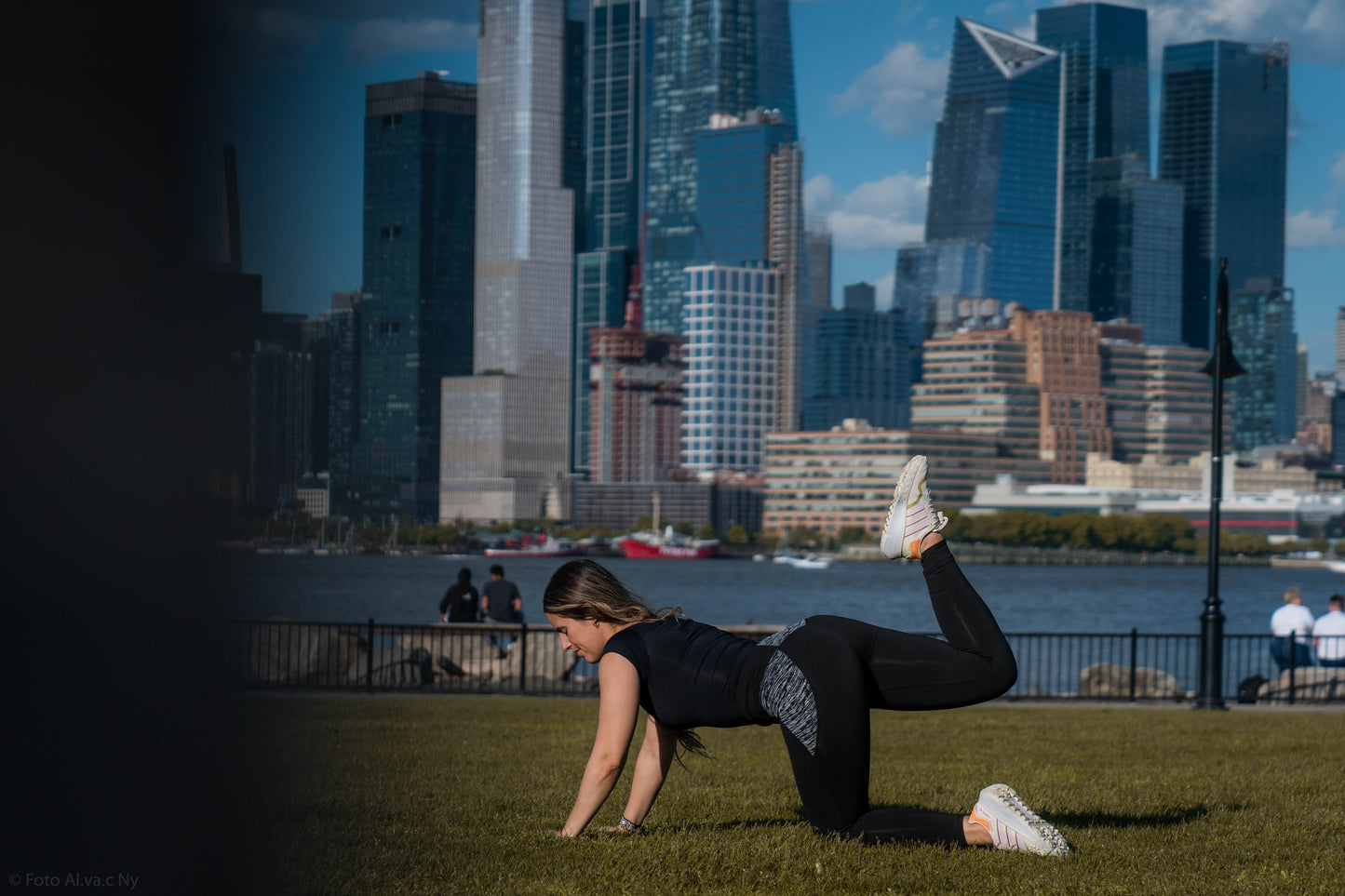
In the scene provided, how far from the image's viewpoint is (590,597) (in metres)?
6.36

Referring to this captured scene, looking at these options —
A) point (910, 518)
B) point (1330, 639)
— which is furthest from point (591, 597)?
point (1330, 639)

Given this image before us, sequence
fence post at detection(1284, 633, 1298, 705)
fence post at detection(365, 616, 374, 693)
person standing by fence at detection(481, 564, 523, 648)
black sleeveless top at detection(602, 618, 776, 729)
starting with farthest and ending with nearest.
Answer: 1. person standing by fence at detection(481, 564, 523, 648)
2. fence post at detection(365, 616, 374, 693)
3. fence post at detection(1284, 633, 1298, 705)
4. black sleeveless top at detection(602, 618, 776, 729)

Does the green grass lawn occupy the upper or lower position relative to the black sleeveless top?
lower

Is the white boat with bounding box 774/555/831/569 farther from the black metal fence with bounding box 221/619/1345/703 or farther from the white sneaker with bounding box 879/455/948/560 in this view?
the white sneaker with bounding box 879/455/948/560

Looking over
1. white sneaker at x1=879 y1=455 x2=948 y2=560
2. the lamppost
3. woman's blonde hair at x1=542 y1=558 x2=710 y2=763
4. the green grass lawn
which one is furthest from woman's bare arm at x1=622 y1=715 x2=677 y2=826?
the lamppost

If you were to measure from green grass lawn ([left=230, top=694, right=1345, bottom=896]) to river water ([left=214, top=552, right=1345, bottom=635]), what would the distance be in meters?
24.1

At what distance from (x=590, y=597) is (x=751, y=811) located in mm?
2191

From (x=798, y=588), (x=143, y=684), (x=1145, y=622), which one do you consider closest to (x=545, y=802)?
(x=143, y=684)

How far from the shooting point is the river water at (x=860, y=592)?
77188mm

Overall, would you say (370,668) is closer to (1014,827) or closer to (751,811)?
(751,811)

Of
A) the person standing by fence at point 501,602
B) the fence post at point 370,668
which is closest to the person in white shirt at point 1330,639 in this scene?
the person standing by fence at point 501,602

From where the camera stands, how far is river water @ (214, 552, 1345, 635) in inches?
3039

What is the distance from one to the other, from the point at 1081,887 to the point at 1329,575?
569 feet

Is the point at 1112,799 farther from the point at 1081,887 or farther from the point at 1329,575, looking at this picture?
the point at 1329,575
